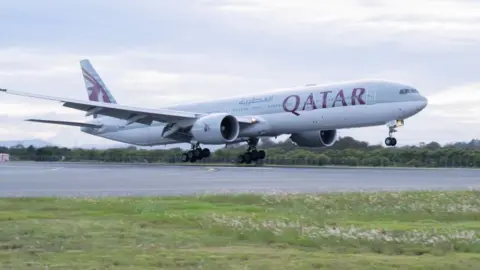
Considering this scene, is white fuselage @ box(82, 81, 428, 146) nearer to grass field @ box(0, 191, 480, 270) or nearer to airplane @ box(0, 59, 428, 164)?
airplane @ box(0, 59, 428, 164)

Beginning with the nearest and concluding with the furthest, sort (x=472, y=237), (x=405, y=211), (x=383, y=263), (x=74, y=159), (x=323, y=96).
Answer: (x=383, y=263)
(x=472, y=237)
(x=405, y=211)
(x=323, y=96)
(x=74, y=159)

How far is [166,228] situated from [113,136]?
152 ft

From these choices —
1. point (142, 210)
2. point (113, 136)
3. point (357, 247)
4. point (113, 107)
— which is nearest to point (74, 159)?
point (113, 136)

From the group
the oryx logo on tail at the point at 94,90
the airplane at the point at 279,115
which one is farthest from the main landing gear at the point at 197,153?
the oryx logo on tail at the point at 94,90

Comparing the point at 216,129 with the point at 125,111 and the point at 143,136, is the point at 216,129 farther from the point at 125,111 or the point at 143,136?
the point at 143,136

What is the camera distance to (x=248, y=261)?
8312mm

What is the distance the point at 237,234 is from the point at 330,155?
44802 mm

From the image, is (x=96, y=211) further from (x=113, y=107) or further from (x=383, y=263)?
(x=113, y=107)

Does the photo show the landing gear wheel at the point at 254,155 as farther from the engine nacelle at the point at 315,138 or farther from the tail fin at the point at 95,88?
the tail fin at the point at 95,88

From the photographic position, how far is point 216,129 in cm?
4284

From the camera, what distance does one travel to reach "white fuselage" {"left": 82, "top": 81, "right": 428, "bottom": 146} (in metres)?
40.2

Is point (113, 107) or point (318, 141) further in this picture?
point (318, 141)

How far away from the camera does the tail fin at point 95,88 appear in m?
57.7

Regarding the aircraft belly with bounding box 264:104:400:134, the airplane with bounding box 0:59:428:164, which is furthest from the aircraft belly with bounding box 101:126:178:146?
the aircraft belly with bounding box 264:104:400:134
